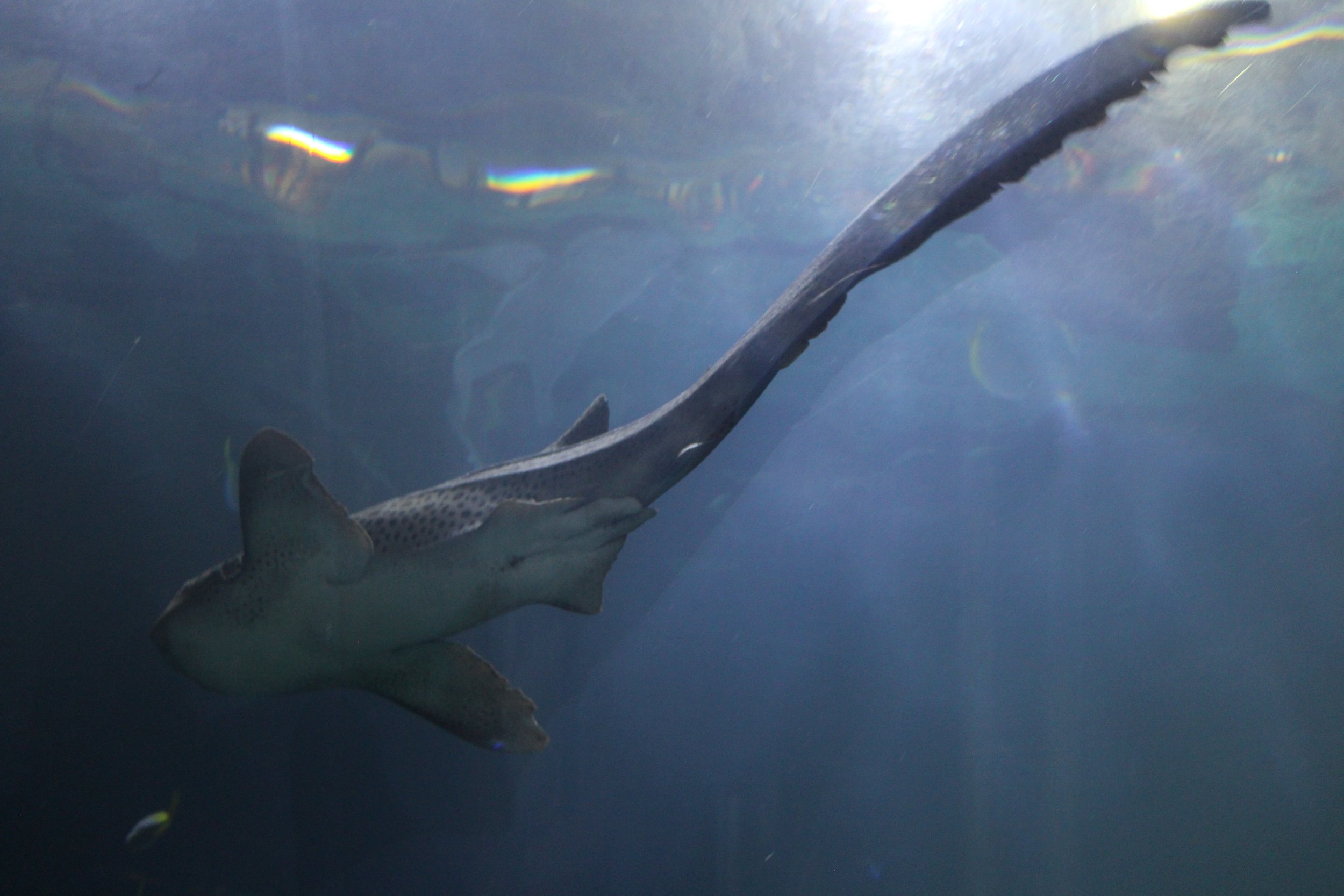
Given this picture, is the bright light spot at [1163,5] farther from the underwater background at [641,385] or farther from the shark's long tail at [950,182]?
the shark's long tail at [950,182]

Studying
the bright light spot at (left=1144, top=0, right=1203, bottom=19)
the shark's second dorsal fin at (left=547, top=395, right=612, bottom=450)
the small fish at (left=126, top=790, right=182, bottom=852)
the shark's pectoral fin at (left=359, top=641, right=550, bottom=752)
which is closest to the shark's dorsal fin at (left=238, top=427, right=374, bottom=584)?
the shark's pectoral fin at (left=359, top=641, right=550, bottom=752)

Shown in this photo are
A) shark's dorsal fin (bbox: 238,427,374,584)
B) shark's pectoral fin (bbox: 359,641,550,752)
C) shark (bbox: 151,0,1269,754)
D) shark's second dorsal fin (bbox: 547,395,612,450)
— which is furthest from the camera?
shark's second dorsal fin (bbox: 547,395,612,450)

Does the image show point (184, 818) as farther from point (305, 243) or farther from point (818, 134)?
point (818, 134)

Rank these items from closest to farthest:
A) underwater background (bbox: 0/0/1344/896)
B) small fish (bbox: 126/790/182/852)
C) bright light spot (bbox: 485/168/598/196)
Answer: small fish (bbox: 126/790/182/852) → underwater background (bbox: 0/0/1344/896) → bright light spot (bbox: 485/168/598/196)

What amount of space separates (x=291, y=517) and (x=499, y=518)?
0.74 metres

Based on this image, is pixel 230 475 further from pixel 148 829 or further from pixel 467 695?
pixel 467 695

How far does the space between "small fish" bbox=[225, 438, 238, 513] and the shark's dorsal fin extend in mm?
4728

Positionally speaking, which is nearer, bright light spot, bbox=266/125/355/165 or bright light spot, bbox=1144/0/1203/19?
bright light spot, bbox=1144/0/1203/19

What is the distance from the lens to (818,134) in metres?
4.82

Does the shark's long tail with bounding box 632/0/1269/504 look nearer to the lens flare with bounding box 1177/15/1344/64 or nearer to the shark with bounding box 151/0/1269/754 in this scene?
the shark with bounding box 151/0/1269/754

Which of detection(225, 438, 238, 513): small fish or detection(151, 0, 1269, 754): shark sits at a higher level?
detection(225, 438, 238, 513): small fish

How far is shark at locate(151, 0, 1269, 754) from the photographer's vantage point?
67.3 inches

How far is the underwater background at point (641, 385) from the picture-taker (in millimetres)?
4617

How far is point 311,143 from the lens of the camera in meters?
A: 4.96
